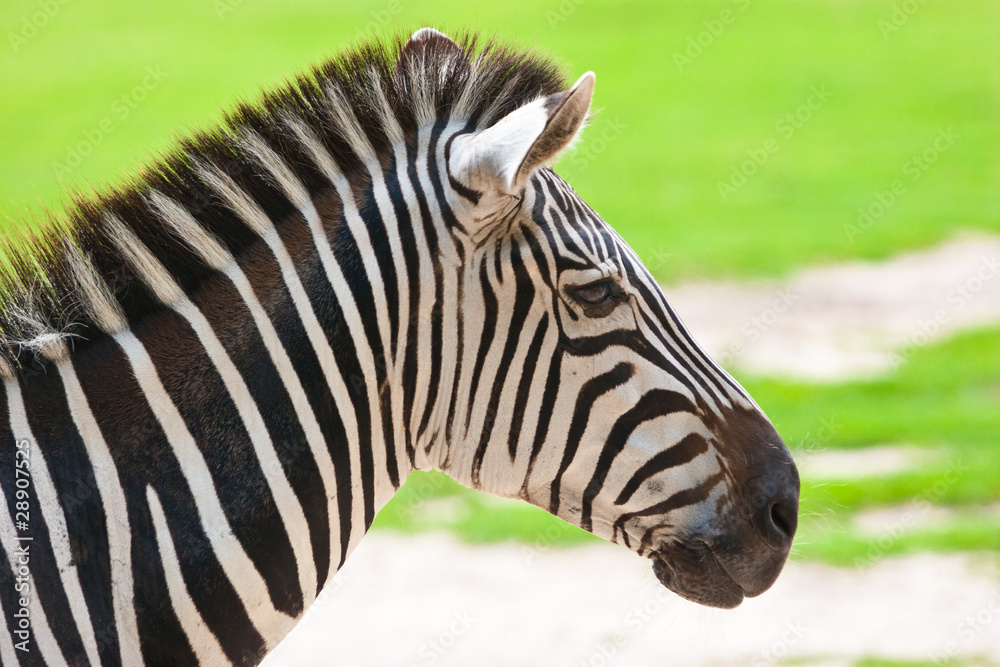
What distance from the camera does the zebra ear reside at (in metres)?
2.31

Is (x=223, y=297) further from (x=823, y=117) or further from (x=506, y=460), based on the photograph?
(x=823, y=117)

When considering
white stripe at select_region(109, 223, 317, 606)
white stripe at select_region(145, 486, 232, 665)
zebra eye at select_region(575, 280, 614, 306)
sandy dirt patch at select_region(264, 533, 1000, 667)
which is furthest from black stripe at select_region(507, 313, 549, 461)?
sandy dirt patch at select_region(264, 533, 1000, 667)

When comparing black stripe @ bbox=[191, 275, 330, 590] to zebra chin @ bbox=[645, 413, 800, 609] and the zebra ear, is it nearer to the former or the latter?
the zebra ear

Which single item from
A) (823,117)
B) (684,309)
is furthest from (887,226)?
(823,117)

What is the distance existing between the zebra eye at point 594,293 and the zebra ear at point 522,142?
33 cm

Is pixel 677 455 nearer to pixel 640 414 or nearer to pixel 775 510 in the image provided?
pixel 640 414

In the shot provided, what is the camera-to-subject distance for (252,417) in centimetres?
241

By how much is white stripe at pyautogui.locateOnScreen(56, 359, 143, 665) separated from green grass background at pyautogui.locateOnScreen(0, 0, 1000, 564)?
751 mm

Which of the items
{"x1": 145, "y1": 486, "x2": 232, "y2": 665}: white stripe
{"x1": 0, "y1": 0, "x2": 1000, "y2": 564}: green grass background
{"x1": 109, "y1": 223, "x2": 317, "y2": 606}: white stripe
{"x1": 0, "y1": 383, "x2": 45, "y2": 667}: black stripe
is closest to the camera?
{"x1": 0, "y1": 383, "x2": 45, "y2": 667}: black stripe

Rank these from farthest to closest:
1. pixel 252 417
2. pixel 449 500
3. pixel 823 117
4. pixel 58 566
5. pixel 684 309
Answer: pixel 823 117
pixel 684 309
pixel 449 500
pixel 252 417
pixel 58 566

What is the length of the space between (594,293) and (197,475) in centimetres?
114

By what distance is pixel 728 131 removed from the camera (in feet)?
70.5

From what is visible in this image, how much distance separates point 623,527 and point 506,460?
15.4 inches

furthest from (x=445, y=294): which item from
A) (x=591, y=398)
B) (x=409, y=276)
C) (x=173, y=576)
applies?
(x=173, y=576)
